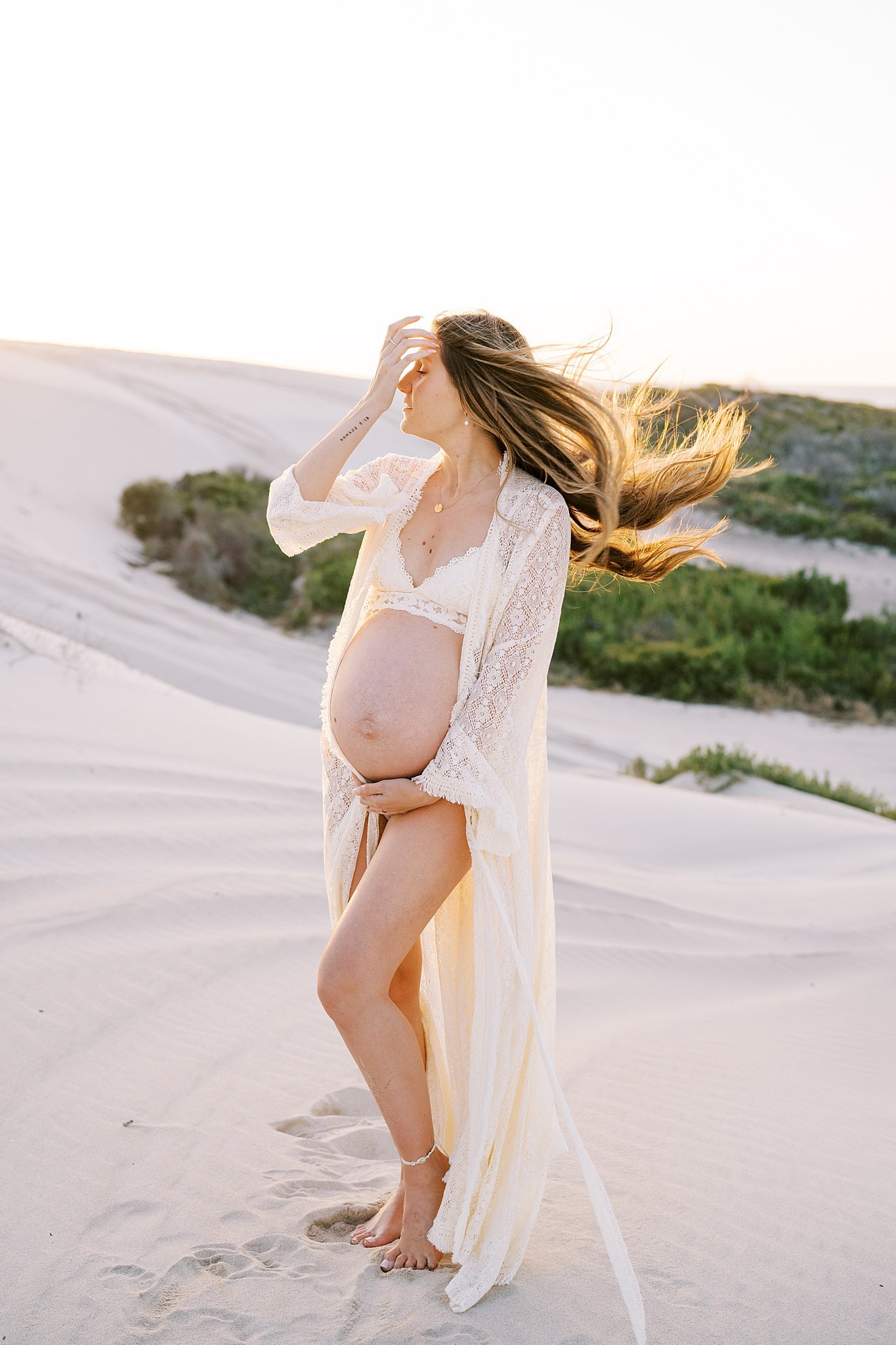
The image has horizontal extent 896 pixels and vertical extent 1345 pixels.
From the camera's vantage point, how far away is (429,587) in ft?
9.56

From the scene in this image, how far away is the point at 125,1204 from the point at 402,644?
5.35 ft

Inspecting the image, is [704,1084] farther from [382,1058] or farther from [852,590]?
[852,590]

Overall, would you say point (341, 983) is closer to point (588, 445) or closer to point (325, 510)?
point (325, 510)

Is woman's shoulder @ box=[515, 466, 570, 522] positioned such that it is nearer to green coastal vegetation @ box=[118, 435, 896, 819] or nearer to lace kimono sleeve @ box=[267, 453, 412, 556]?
lace kimono sleeve @ box=[267, 453, 412, 556]

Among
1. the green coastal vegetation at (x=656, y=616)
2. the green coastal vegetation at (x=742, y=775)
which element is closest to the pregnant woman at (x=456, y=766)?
the green coastal vegetation at (x=742, y=775)

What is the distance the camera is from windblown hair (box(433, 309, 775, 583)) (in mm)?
2990

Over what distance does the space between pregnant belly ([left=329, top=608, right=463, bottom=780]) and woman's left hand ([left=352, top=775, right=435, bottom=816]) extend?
8 cm

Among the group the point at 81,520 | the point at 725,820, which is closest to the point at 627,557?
the point at 725,820

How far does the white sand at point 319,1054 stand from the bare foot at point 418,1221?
3.9 inches

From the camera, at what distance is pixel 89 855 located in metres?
5.51

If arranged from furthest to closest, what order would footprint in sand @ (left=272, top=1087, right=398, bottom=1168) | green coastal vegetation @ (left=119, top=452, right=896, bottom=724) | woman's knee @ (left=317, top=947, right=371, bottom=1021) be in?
green coastal vegetation @ (left=119, top=452, right=896, bottom=724)
footprint in sand @ (left=272, top=1087, right=398, bottom=1168)
woman's knee @ (left=317, top=947, right=371, bottom=1021)

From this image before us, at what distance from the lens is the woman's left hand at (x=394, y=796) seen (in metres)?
2.74

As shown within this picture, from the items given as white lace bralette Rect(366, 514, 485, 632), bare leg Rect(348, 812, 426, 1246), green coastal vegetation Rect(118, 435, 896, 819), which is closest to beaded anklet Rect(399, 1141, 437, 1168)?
bare leg Rect(348, 812, 426, 1246)

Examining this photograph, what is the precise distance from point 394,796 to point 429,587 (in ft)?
1.74
